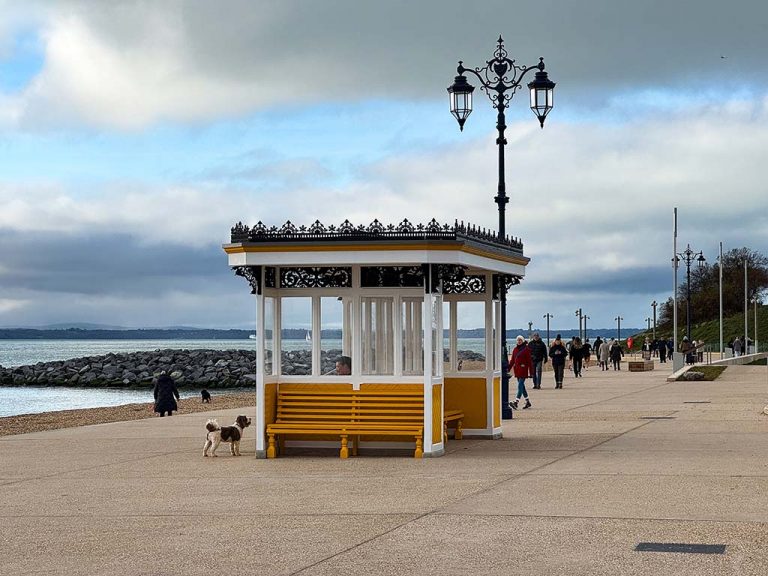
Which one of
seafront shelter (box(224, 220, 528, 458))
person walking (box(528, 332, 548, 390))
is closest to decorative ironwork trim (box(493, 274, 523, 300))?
seafront shelter (box(224, 220, 528, 458))

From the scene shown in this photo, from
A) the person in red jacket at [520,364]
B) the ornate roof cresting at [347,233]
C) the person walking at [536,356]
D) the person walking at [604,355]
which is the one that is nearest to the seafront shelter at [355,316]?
the ornate roof cresting at [347,233]

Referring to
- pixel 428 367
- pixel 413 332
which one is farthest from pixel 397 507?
pixel 413 332

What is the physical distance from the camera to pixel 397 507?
12242mm

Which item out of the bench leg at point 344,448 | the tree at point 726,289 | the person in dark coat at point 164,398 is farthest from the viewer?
the tree at point 726,289

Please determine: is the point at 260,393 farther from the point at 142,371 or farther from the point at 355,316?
the point at 142,371

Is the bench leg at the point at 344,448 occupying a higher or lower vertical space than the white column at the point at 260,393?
lower

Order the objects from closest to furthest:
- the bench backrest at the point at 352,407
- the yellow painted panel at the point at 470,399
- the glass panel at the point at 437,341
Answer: the bench backrest at the point at 352,407
the glass panel at the point at 437,341
the yellow painted panel at the point at 470,399

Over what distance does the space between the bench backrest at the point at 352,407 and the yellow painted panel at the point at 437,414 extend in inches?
6.7

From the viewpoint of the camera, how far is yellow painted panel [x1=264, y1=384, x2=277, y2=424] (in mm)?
17922

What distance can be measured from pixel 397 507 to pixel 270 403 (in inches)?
240

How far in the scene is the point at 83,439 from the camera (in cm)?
2180

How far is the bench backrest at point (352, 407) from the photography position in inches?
697

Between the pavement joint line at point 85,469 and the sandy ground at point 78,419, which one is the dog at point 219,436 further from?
the sandy ground at point 78,419

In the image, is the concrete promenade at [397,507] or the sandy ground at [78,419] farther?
the sandy ground at [78,419]
